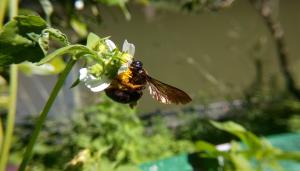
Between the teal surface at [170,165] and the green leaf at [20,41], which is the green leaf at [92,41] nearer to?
the green leaf at [20,41]

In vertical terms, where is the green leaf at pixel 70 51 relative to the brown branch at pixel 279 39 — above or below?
below

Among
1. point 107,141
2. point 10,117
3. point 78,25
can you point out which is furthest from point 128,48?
point 107,141

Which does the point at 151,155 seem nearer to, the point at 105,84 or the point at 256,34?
the point at 105,84

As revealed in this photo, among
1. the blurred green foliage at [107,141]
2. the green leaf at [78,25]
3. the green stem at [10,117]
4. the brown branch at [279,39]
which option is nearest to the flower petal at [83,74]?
the green stem at [10,117]

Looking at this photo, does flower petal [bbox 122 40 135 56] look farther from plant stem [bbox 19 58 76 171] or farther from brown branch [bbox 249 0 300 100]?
brown branch [bbox 249 0 300 100]

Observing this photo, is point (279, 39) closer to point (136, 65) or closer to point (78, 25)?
point (78, 25)

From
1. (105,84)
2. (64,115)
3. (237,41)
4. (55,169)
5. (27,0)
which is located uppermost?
(237,41)

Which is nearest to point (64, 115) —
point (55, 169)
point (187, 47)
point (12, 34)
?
point (187, 47)
